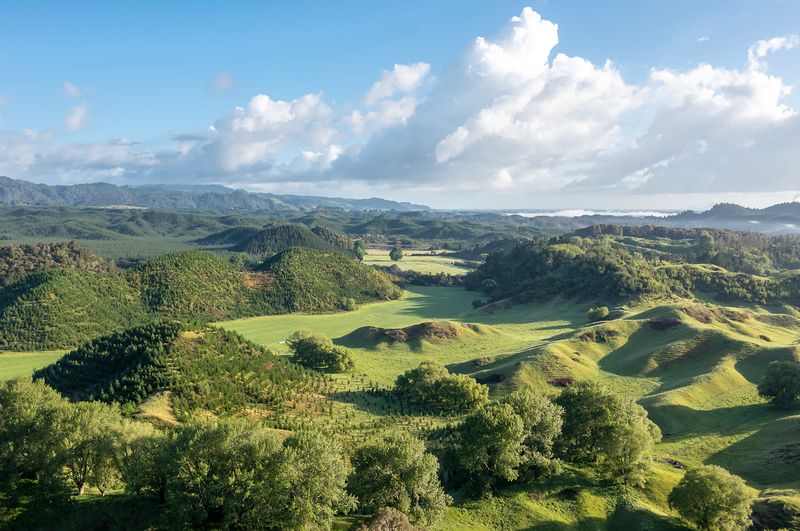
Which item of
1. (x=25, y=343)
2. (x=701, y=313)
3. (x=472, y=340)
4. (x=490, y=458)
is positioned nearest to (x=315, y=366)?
(x=472, y=340)

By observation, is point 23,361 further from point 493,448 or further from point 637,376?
point 637,376

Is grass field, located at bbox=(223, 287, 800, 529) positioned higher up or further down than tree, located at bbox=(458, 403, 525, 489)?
further down

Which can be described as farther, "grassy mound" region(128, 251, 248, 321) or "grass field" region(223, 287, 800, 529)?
"grassy mound" region(128, 251, 248, 321)

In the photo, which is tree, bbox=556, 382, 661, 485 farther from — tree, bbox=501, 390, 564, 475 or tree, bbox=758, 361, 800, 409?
tree, bbox=758, 361, 800, 409

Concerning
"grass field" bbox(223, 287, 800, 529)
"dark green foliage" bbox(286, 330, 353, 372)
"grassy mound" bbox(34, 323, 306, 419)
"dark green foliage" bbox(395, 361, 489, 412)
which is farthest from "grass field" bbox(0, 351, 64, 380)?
"dark green foliage" bbox(395, 361, 489, 412)

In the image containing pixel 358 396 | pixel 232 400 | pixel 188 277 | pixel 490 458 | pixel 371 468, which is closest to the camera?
pixel 371 468

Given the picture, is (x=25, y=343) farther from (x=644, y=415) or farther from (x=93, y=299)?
(x=644, y=415)

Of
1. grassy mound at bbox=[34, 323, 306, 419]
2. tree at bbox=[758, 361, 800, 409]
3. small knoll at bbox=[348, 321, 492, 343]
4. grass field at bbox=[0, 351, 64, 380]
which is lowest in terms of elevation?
grass field at bbox=[0, 351, 64, 380]
